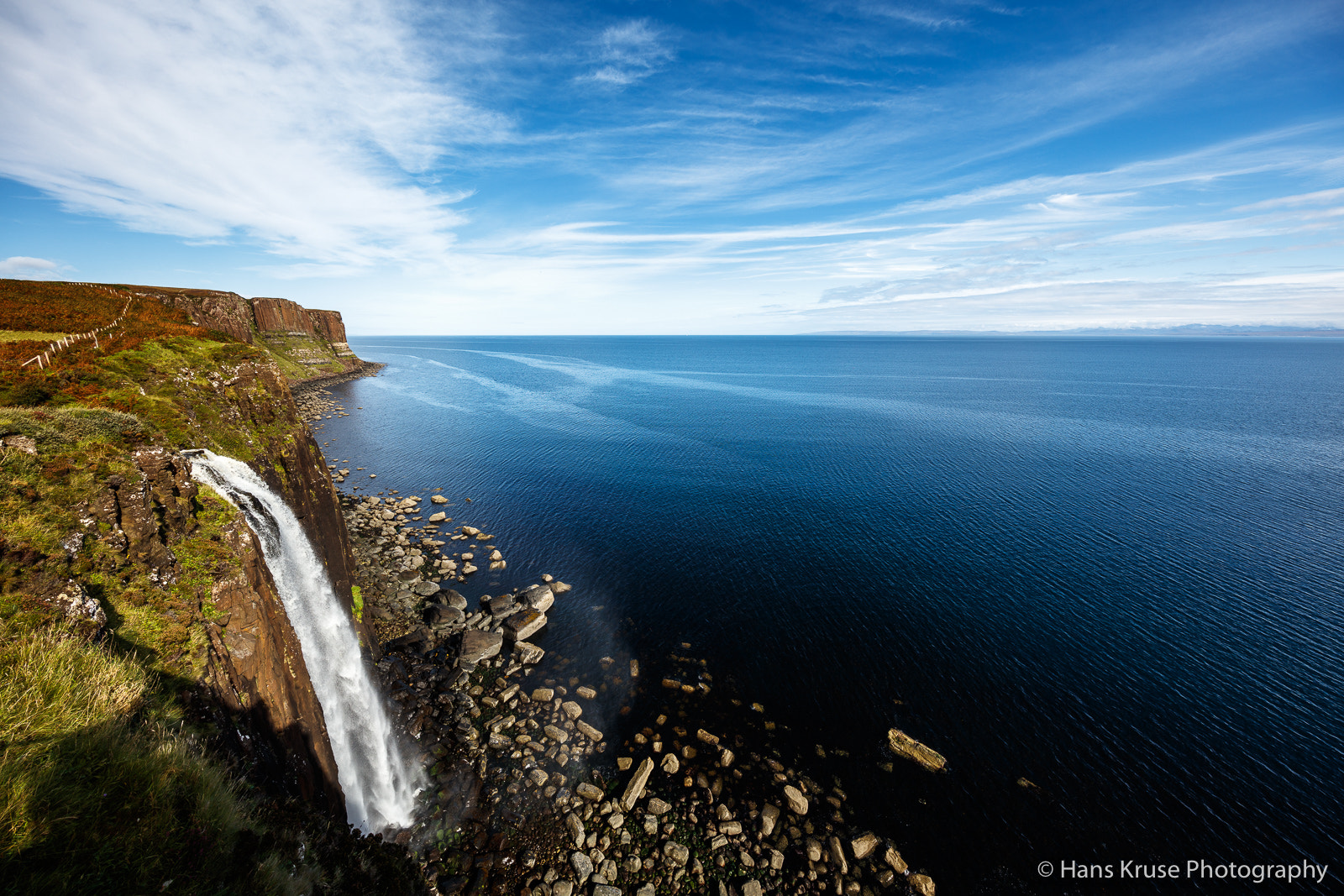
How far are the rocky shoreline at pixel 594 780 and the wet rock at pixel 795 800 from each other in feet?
0.27

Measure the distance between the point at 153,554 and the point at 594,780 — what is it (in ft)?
61.6

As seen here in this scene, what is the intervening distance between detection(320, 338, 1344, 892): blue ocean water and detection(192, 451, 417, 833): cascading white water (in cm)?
1060

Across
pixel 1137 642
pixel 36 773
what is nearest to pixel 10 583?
pixel 36 773

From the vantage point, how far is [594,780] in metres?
21.6

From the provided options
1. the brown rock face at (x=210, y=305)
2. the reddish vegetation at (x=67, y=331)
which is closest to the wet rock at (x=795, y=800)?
the reddish vegetation at (x=67, y=331)

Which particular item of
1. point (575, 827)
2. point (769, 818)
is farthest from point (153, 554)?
point (769, 818)

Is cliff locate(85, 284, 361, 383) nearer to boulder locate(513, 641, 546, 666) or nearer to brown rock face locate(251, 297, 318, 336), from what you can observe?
brown rock face locate(251, 297, 318, 336)

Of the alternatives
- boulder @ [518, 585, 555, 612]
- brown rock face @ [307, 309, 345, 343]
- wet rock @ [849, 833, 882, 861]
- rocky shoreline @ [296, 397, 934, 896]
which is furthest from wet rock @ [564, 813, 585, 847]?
brown rock face @ [307, 309, 345, 343]

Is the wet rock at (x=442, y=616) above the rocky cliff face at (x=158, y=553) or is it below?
below

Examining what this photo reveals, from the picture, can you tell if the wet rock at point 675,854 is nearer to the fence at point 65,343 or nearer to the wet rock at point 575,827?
the wet rock at point 575,827

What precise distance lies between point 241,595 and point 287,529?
8.76m

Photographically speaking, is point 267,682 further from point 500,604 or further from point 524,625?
point 500,604

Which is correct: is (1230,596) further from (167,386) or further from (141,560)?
(167,386)

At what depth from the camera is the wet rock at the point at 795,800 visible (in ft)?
67.4
